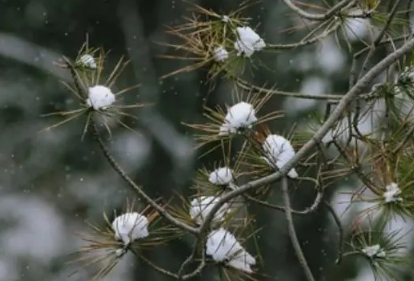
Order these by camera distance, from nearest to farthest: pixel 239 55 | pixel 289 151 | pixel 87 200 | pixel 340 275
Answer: pixel 289 151 → pixel 239 55 → pixel 340 275 → pixel 87 200

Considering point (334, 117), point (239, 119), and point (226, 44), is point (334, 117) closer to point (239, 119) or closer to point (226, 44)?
point (239, 119)

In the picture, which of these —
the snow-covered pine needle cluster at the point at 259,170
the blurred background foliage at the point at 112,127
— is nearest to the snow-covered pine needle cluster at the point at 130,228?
the snow-covered pine needle cluster at the point at 259,170

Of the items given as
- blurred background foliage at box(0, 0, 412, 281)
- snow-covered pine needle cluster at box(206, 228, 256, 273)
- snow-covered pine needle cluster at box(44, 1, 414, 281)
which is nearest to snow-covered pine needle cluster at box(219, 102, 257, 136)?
snow-covered pine needle cluster at box(44, 1, 414, 281)

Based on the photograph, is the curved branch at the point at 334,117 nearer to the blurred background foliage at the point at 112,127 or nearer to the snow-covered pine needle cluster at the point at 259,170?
the snow-covered pine needle cluster at the point at 259,170

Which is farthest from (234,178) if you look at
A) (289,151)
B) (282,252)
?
(282,252)

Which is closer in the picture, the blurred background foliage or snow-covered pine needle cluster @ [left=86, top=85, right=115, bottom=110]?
snow-covered pine needle cluster @ [left=86, top=85, right=115, bottom=110]

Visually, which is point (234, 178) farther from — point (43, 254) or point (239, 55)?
point (43, 254)

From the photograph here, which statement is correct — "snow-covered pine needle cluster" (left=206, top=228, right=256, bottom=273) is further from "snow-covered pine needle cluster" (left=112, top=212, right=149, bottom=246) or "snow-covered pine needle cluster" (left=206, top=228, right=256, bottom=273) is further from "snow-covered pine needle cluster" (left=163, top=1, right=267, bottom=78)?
"snow-covered pine needle cluster" (left=163, top=1, right=267, bottom=78)

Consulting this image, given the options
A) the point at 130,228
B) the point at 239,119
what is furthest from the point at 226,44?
the point at 130,228
